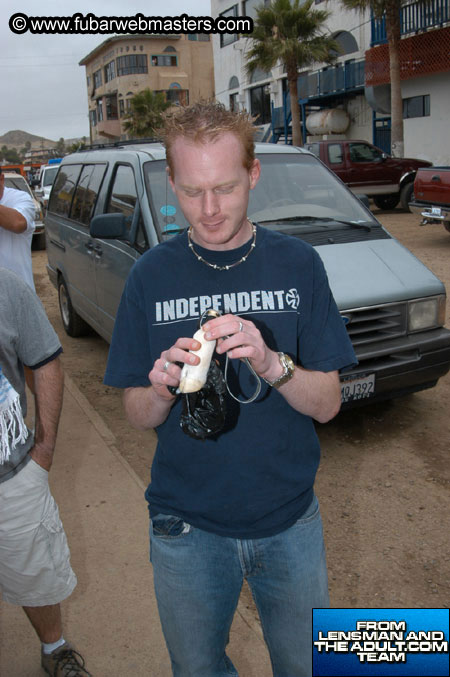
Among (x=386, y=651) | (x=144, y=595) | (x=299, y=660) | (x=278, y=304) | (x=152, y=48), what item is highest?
(x=152, y=48)

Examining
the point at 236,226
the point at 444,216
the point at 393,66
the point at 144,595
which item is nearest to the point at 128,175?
the point at 144,595

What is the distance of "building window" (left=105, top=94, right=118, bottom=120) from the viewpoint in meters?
66.6

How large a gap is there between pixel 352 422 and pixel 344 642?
3.07 m

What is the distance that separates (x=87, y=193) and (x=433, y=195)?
25.4ft

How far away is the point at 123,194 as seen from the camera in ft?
17.4

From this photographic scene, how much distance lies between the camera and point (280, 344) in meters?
1.72

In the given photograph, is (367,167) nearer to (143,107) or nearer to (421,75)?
(421,75)

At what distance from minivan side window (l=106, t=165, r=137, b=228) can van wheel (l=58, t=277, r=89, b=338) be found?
7.21 feet

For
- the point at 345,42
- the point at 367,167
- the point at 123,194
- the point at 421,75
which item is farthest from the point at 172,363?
the point at 345,42

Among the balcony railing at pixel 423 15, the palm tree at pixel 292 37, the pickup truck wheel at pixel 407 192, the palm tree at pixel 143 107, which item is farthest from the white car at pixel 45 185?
the palm tree at pixel 143 107

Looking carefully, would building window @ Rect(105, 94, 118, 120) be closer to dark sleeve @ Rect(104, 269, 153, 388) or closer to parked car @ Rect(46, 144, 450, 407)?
parked car @ Rect(46, 144, 450, 407)

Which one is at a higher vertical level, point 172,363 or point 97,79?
point 97,79

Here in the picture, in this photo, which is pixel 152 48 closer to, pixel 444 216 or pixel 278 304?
pixel 444 216

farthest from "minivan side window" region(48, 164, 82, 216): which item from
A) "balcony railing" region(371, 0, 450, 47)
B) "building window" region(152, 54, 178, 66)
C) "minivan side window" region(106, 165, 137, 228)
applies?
"building window" region(152, 54, 178, 66)
